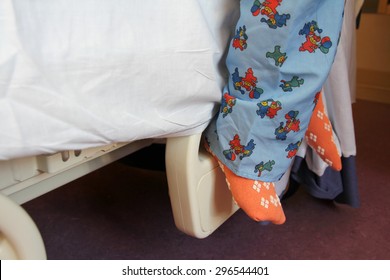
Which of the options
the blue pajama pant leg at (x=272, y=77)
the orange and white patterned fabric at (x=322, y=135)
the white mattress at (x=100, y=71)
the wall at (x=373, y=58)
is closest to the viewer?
the white mattress at (x=100, y=71)

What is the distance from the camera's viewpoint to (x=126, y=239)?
903 mm

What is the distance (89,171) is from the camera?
24.2 inches

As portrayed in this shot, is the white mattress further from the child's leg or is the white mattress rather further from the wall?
the wall

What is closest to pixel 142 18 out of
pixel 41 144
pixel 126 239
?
pixel 41 144

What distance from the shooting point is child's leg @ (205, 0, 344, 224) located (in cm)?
53

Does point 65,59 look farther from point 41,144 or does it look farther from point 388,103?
point 388,103

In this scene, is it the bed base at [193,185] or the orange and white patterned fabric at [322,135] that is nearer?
the bed base at [193,185]

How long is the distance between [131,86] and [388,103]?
1.72 m

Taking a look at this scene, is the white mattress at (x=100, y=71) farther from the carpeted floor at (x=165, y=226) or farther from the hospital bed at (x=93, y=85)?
the carpeted floor at (x=165, y=226)

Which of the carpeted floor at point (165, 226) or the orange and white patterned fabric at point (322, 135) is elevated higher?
the orange and white patterned fabric at point (322, 135)

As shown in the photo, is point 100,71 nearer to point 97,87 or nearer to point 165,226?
point 97,87

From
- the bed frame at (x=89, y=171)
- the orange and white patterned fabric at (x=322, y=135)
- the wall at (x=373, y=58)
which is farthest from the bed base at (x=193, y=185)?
the wall at (x=373, y=58)

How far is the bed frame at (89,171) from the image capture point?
43cm

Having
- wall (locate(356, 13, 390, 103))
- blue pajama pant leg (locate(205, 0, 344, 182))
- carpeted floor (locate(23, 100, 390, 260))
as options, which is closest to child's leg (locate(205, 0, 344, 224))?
blue pajama pant leg (locate(205, 0, 344, 182))
